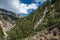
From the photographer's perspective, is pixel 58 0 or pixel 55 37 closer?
pixel 55 37

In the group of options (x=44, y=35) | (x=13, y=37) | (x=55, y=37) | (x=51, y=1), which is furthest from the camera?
(x=51, y=1)

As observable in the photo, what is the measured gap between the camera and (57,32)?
2446 inches

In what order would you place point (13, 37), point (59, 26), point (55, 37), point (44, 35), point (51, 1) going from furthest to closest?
point (51, 1), point (13, 37), point (44, 35), point (59, 26), point (55, 37)

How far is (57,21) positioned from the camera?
6812 centimetres

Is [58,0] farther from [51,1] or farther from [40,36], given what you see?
[40,36]

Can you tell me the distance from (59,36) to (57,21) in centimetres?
976

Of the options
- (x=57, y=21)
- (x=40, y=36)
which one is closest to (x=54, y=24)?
(x=57, y=21)

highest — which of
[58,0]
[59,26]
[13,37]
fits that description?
[58,0]

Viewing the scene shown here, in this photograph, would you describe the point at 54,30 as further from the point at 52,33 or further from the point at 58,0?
the point at 58,0

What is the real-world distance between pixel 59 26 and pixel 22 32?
150ft

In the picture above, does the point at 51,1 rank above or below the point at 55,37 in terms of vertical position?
above

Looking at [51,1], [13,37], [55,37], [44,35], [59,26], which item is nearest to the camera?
[55,37]

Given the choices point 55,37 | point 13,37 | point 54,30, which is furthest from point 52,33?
point 13,37

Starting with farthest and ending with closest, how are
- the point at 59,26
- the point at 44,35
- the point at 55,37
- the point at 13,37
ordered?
the point at 13,37
the point at 44,35
the point at 59,26
the point at 55,37
